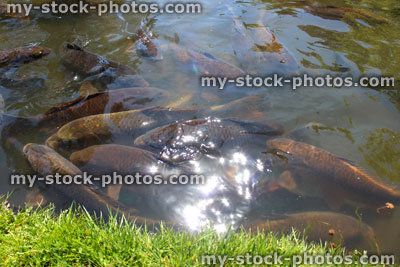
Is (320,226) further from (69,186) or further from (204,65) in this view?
(204,65)

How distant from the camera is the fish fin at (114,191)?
3.97m

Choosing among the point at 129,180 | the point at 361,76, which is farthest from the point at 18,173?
the point at 361,76

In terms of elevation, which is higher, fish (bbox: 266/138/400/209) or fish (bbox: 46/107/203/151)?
fish (bbox: 46/107/203/151)

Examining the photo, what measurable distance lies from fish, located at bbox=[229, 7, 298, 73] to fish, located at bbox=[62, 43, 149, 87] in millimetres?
2332

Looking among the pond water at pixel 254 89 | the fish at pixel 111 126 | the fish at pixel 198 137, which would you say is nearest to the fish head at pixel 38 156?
the pond water at pixel 254 89

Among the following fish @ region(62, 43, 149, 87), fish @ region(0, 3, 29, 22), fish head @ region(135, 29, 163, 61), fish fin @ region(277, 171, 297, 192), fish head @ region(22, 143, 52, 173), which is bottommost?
fish fin @ region(277, 171, 297, 192)

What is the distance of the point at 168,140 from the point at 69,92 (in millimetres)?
2499

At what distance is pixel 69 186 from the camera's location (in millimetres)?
3846

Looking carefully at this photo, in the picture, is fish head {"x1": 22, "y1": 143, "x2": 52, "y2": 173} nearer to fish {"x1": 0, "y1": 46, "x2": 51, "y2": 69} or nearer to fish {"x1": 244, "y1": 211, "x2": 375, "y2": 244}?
fish {"x1": 244, "y1": 211, "x2": 375, "y2": 244}

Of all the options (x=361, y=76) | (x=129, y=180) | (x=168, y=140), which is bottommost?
(x=129, y=180)

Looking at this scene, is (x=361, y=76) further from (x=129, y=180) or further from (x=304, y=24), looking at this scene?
(x=129, y=180)

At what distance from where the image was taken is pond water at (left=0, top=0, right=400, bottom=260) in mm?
3932

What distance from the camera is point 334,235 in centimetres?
359

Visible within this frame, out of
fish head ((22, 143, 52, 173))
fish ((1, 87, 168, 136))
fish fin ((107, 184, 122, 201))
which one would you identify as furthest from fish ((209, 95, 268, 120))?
fish head ((22, 143, 52, 173))
